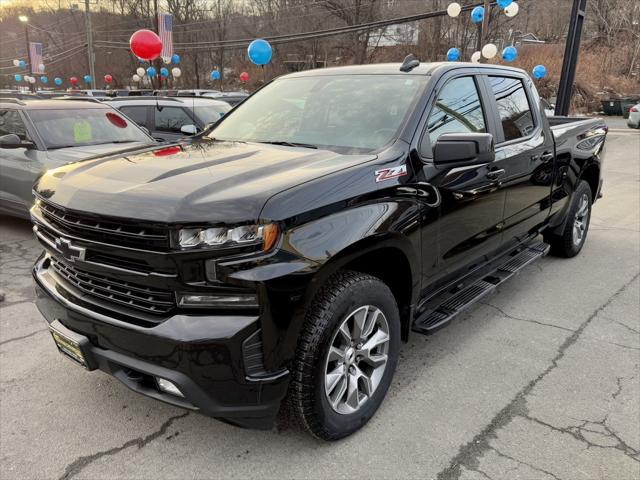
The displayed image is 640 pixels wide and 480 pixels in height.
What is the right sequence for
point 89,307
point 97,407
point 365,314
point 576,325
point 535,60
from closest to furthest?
point 89,307, point 365,314, point 97,407, point 576,325, point 535,60

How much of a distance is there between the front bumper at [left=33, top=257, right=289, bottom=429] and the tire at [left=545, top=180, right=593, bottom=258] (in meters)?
4.17

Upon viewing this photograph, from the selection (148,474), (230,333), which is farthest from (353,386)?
(148,474)

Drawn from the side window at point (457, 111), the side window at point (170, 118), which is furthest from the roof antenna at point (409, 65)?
the side window at point (170, 118)

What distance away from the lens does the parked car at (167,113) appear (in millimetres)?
8836

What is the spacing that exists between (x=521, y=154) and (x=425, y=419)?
2.22 meters

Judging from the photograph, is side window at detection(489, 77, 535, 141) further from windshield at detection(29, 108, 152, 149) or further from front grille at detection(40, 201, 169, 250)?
windshield at detection(29, 108, 152, 149)

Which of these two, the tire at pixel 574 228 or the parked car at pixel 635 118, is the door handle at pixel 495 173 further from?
the parked car at pixel 635 118

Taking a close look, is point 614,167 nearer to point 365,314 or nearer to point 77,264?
point 365,314

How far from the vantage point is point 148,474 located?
94.0 inches

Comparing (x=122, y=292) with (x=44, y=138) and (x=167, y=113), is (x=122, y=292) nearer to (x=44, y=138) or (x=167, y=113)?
(x=44, y=138)

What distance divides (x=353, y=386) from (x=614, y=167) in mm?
12708

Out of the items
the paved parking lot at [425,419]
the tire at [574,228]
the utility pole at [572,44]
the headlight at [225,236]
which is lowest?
the paved parking lot at [425,419]

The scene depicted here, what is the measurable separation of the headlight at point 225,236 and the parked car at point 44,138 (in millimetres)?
4309

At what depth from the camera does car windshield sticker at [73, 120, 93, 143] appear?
643 centimetres
